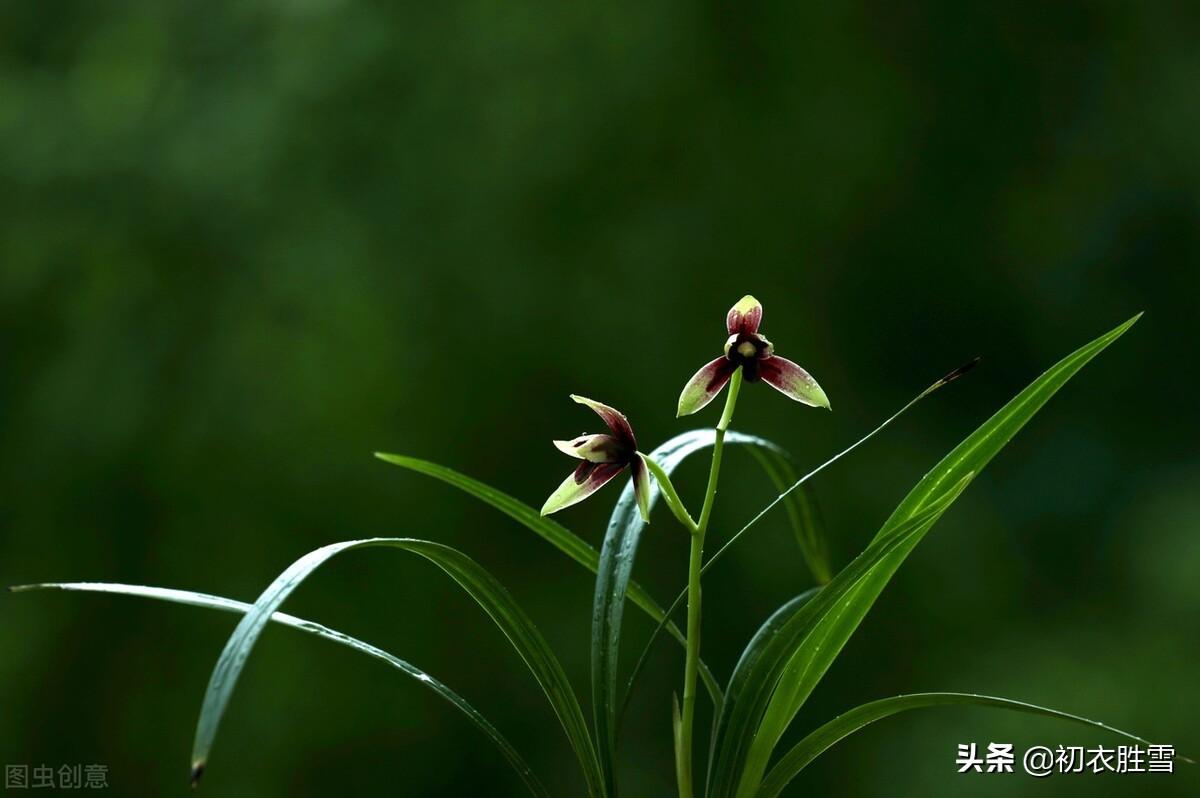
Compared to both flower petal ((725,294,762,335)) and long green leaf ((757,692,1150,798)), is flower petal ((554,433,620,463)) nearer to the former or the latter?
flower petal ((725,294,762,335))

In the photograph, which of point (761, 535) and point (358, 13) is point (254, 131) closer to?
point (358, 13)

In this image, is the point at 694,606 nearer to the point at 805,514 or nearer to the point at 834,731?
the point at 834,731

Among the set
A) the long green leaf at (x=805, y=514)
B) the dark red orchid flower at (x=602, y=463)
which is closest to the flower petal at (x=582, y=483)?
the dark red orchid flower at (x=602, y=463)

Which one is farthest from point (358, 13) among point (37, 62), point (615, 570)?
point (615, 570)

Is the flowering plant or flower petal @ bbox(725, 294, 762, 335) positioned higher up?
flower petal @ bbox(725, 294, 762, 335)

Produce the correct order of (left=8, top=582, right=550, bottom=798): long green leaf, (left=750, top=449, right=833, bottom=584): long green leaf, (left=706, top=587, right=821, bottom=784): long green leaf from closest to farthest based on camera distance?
(left=8, top=582, right=550, bottom=798): long green leaf < (left=706, top=587, right=821, bottom=784): long green leaf < (left=750, top=449, right=833, bottom=584): long green leaf
